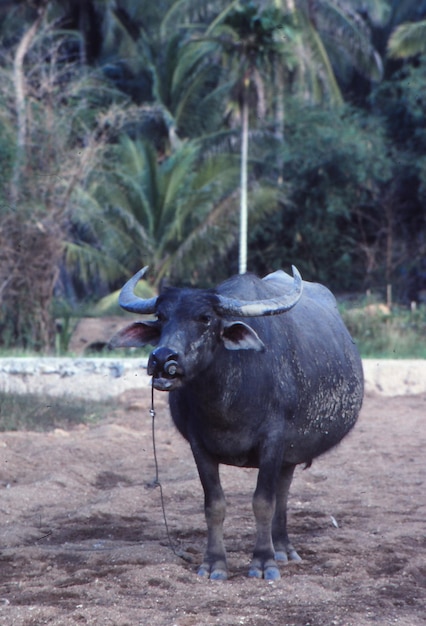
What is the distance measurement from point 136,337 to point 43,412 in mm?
5853

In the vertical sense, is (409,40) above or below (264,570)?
above

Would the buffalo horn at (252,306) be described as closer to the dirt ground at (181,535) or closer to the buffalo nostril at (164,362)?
the buffalo nostril at (164,362)

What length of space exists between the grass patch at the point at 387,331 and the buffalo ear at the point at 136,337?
10660 millimetres

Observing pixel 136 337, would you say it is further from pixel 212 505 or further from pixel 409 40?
pixel 409 40

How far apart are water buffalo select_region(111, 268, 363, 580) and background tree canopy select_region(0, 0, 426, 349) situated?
36.2ft

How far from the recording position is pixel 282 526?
5.81 metres

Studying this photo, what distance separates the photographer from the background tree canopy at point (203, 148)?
16.8 m

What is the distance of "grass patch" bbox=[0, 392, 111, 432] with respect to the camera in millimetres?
10344

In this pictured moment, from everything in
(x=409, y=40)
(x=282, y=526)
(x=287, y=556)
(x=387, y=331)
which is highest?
(x=409, y=40)

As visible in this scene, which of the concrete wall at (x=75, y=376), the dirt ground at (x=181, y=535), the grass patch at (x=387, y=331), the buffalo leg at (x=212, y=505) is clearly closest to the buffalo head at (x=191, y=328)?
the buffalo leg at (x=212, y=505)

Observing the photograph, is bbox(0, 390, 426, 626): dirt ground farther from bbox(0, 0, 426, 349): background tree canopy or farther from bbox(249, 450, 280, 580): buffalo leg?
bbox(0, 0, 426, 349): background tree canopy

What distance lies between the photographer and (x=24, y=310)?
16625 mm

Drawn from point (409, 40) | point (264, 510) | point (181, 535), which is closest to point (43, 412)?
point (181, 535)

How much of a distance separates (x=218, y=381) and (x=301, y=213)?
22.0 meters
